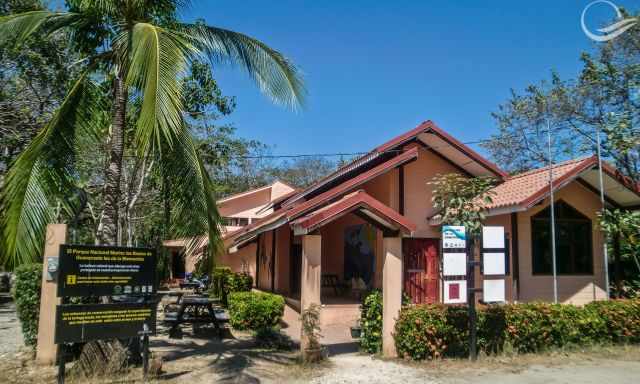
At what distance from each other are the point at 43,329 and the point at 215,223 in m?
3.39

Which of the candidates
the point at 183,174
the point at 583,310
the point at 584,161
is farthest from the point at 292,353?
the point at 584,161

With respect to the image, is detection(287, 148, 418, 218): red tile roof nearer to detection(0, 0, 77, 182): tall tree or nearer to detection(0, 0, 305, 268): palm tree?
detection(0, 0, 305, 268): palm tree

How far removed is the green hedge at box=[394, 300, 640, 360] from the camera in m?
9.00

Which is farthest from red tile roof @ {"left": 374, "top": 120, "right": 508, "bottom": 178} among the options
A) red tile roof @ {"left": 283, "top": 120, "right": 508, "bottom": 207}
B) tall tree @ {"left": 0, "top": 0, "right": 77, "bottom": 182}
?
tall tree @ {"left": 0, "top": 0, "right": 77, "bottom": 182}

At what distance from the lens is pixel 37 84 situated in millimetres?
14523

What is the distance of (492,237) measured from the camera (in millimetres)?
9516

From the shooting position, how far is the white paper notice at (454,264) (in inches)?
360

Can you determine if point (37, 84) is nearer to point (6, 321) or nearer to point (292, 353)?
point (6, 321)

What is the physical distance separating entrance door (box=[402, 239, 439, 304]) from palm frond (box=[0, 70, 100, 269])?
8.68 meters

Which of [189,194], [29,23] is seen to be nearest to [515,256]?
[189,194]

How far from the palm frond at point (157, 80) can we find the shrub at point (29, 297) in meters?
4.09

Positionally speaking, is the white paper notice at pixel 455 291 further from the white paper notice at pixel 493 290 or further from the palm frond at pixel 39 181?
the palm frond at pixel 39 181

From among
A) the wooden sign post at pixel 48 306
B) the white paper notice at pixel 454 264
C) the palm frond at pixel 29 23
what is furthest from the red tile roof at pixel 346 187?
the palm frond at pixel 29 23

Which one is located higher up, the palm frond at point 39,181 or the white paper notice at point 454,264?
the palm frond at point 39,181
